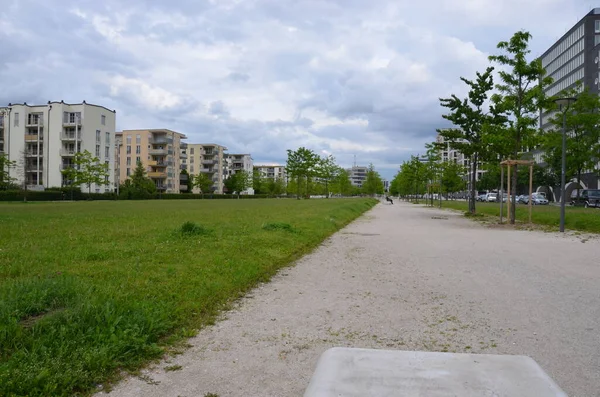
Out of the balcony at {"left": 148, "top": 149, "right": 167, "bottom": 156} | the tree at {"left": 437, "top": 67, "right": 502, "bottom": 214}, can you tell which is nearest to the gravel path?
the tree at {"left": 437, "top": 67, "right": 502, "bottom": 214}

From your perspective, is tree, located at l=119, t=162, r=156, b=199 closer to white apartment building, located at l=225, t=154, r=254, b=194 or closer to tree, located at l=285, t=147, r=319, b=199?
tree, located at l=285, t=147, r=319, b=199

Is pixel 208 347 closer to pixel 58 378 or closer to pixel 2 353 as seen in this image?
pixel 58 378

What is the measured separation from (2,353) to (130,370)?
1.10 m

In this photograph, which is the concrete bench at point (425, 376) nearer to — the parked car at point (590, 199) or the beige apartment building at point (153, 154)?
the parked car at point (590, 199)

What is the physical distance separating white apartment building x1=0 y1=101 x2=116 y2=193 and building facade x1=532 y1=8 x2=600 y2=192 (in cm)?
7784

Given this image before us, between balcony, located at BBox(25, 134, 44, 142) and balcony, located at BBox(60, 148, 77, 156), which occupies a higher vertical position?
balcony, located at BBox(25, 134, 44, 142)

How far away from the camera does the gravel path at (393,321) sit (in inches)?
164

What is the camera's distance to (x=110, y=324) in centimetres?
489

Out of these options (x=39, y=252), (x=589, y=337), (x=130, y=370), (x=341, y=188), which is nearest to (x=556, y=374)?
(x=589, y=337)

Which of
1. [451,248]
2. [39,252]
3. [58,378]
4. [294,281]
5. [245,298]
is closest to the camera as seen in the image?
[58,378]

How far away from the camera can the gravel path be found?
13.7 feet

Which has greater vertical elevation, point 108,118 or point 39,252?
point 108,118

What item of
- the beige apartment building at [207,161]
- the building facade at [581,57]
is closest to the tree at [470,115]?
the building facade at [581,57]

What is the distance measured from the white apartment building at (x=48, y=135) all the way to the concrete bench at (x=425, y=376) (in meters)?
87.1
